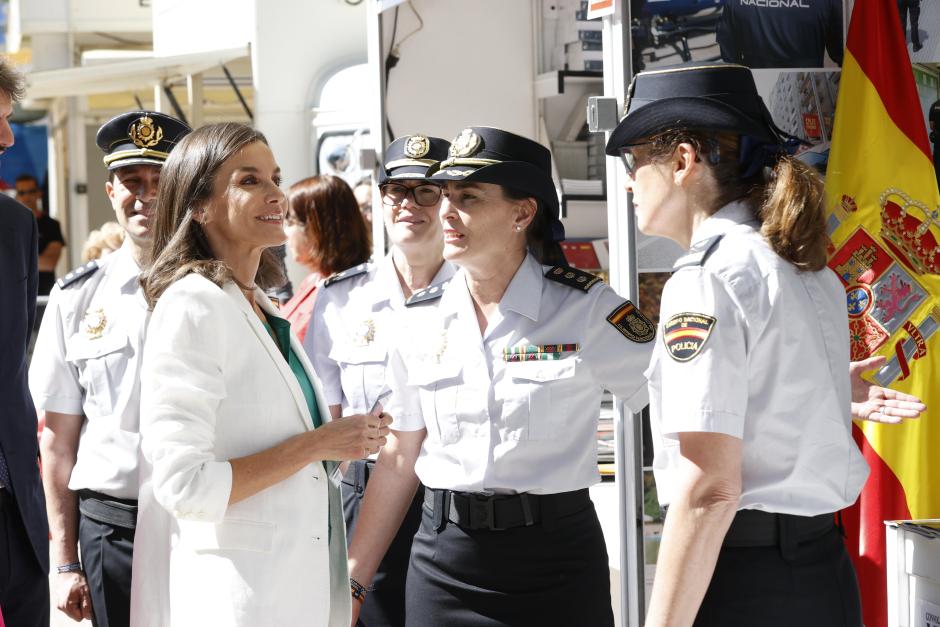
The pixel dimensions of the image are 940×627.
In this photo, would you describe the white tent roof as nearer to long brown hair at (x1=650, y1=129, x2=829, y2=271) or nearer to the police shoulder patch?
the police shoulder patch

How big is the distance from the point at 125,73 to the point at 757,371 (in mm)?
8841

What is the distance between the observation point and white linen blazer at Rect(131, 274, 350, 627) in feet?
6.43

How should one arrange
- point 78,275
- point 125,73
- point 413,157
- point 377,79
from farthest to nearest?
point 125,73
point 377,79
point 413,157
point 78,275

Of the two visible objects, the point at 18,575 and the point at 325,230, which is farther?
the point at 325,230

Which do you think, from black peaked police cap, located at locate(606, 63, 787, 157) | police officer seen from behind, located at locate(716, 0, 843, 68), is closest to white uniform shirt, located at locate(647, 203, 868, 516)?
black peaked police cap, located at locate(606, 63, 787, 157)

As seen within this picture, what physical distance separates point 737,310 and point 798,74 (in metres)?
1.36

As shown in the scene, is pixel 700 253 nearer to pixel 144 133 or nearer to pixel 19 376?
pixel 19 376

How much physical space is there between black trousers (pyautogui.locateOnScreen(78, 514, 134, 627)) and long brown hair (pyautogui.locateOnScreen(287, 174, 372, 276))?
153 cm

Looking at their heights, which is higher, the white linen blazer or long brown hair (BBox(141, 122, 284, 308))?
long brown hair (BBox(141, 122, 284, 308))

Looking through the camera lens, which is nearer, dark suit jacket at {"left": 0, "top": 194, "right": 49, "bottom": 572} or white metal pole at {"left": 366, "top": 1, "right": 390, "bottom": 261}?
dark suit jacket at {"left": 0, "top": 194, "right": 49, "bottom": 572}

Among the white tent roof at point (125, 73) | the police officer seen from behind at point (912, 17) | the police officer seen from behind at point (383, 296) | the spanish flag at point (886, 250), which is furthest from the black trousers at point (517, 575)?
the white tent roof at point (125, 73)

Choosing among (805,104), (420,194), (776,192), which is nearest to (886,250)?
(805,104)

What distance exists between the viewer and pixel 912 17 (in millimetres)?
3016

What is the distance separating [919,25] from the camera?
301 cm
